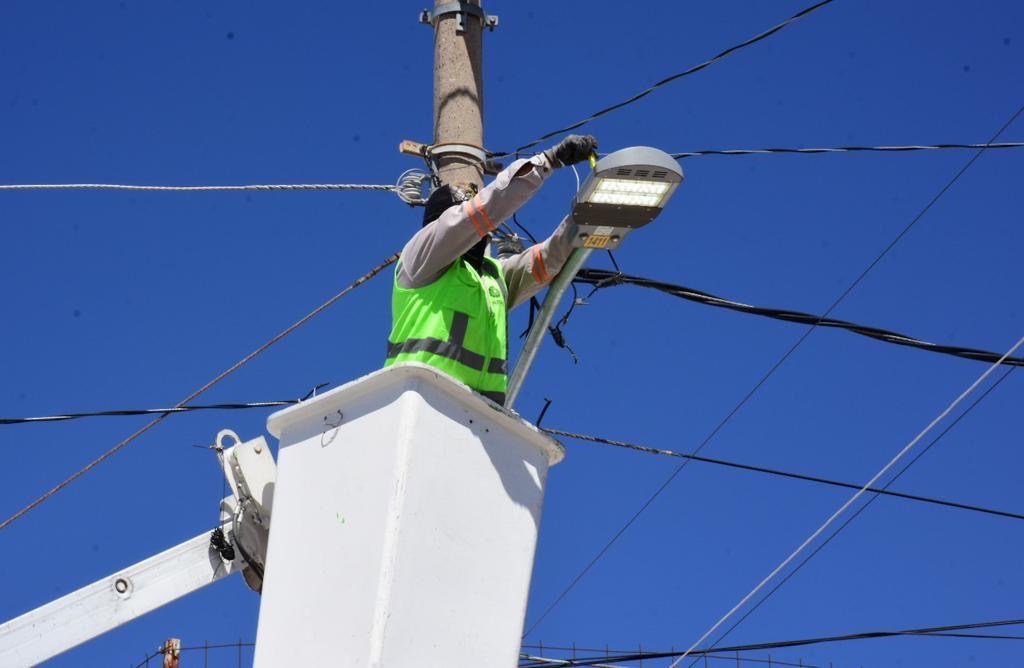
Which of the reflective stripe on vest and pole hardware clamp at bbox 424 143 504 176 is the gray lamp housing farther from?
pole hardware clamp at bbox 424 143 504 176

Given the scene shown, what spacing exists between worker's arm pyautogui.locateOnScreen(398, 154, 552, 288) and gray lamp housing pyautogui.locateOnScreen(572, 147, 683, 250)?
8.6 inches

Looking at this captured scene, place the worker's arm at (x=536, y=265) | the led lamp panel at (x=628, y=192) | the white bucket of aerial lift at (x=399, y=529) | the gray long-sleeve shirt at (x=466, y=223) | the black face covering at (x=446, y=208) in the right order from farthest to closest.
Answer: the worker's arm at (x=536, y=265), the black face covering at (x=446, y=208), the led lamp panel at (x=628, y=192), the gray long-sleeve shirt at (x=466, y=223), the white bucket of aerial lift at (x=399, y=529)

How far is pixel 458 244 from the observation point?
6.29 m

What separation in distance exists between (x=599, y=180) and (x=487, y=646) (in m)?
1.73

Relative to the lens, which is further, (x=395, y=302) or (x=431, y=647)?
(x=395, y=302)

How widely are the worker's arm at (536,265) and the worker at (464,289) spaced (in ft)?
1.91

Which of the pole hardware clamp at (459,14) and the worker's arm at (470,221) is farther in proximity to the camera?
the pole hardware clamp at (459,14)

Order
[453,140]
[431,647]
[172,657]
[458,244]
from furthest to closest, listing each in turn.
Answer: [172,657], [453,140], [458,244], [431,647]

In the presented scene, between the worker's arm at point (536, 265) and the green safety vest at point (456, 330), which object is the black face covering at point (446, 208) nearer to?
the green safety vest at point (456, 330)

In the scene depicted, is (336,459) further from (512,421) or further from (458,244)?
(458,244)

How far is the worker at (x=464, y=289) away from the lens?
244 inches

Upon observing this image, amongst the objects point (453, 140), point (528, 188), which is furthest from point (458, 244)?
point (453, 140)

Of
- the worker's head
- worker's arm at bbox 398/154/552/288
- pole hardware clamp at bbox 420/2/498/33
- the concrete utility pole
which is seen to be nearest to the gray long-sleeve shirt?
worker's arm at bbox 398/154/552/288

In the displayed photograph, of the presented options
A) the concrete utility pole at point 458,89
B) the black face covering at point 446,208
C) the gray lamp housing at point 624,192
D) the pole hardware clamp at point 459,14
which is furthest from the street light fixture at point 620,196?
the pole hardware clamp at point 459,14
